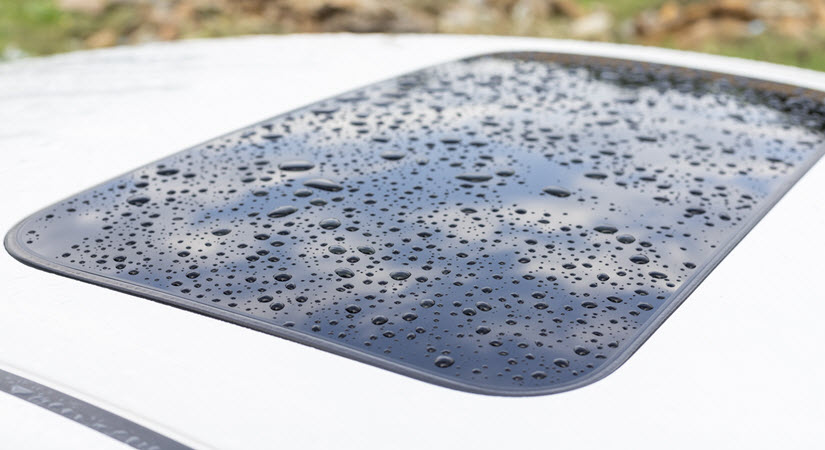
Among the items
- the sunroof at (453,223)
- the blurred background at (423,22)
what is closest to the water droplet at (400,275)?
the sunroof at (453,223)

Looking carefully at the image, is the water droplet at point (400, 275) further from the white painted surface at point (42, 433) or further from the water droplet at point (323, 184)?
the white painted surface at point (42, 433)

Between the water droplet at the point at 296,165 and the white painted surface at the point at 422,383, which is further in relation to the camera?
the water droplet at the point at 296,165

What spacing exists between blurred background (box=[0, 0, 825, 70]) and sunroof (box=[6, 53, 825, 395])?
5.44 meters

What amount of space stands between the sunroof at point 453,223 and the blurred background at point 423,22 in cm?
544

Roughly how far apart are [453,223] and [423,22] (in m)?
6.20

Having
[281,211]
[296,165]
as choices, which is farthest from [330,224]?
[296,165]

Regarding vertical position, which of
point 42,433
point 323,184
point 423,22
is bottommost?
point 423,22

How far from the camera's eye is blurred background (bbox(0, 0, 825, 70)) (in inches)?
268

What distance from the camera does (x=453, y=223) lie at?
3.85 feet

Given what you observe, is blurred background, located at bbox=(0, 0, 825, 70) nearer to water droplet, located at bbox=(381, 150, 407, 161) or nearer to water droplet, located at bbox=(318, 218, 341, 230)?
water droplet, located at bbox=(381, 150, 407, 161)

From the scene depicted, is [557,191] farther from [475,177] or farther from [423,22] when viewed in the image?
[423,22]

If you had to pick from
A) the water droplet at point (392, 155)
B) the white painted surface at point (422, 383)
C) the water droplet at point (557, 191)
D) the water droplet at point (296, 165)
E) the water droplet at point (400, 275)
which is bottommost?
the white painted surface at point (422, 383)

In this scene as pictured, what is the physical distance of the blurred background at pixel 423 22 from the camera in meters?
6.81

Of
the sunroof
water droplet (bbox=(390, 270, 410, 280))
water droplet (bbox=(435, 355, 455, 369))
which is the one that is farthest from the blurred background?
water droplet (bbox=(435, 355, 455, 369))
